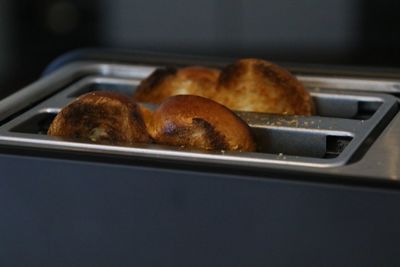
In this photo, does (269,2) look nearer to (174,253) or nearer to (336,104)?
(336,104)

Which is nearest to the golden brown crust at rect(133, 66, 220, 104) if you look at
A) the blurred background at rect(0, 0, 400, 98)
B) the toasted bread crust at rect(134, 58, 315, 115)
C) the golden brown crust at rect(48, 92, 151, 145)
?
the toasted bread crust at rect(134, 58, 315, 115)

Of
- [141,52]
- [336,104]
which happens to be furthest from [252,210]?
[141,52]

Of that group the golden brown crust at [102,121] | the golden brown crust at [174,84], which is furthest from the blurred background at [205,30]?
the golden brown crust at [102,121]

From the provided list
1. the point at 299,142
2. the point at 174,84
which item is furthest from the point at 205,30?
the point at 299,142

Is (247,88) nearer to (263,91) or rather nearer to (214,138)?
(263,91)

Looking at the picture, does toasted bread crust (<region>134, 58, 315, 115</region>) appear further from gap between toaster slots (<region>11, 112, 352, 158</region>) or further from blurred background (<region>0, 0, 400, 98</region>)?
blurred background (<region>0, 0, 400, 98</region>)

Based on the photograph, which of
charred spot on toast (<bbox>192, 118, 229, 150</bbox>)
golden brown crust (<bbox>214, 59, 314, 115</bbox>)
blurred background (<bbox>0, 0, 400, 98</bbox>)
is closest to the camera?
charred spot on toast (<bbox>192, 118, 229, 150</bbox>)
